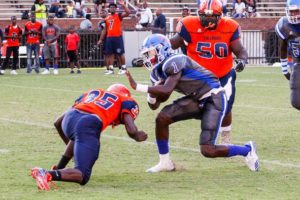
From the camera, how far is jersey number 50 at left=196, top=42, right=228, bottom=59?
32.1 feet

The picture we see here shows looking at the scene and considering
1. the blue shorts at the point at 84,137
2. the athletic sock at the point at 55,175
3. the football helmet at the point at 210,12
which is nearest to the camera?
the athletic sock at the point at 55,175

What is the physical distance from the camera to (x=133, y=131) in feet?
26.1

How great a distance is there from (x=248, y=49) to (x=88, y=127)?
23.7 metres

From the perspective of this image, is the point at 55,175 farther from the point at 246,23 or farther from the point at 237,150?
the point at 246,23

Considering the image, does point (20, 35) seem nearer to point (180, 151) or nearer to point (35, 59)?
point (35, 59)

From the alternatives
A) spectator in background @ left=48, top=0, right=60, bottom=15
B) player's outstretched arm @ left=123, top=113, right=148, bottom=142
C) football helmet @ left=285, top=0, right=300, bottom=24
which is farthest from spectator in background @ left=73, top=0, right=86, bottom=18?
player's outstretched arm @ left=123, top=113, right=148, bottom=142

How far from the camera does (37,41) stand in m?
25.3

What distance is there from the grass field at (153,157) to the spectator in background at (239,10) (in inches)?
647

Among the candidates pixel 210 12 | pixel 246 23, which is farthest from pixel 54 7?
pixel 210 12

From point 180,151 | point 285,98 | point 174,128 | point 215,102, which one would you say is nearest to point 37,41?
point 285,98

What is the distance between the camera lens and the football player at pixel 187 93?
8.36m

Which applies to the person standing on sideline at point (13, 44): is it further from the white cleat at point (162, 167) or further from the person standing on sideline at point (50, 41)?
the white cleat at point (162, 167)

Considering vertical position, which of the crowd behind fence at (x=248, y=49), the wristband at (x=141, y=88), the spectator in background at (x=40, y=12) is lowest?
the crowd behind fence at (x=248, y=49)

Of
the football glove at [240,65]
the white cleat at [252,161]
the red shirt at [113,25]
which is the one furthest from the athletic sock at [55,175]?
the red shirt at [113,25]
